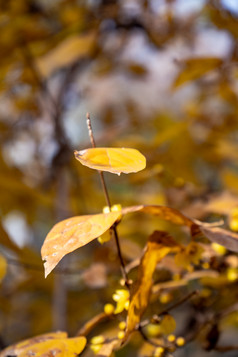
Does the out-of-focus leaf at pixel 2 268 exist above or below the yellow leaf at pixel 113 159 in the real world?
below

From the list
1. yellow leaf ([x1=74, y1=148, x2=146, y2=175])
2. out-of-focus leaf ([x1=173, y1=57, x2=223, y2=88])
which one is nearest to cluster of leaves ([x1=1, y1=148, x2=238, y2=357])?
yellow leaf ([x1=74, y1=148, x2=146, y2=175])

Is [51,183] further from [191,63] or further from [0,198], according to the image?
[191,63]

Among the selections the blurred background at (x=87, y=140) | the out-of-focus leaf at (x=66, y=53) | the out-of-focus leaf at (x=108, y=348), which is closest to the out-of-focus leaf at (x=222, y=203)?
the blurred background at (x=87, y=140)

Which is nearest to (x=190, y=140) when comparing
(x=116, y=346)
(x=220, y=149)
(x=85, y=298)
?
(x=220, y=149)

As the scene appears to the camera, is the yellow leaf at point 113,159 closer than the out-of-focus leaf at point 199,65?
Yes

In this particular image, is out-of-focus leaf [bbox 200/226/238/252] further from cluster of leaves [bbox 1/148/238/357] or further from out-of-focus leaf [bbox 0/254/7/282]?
out-of-focus leaf [bbox 0/254/7/282]

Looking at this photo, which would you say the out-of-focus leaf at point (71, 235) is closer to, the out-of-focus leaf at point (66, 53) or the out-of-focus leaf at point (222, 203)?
the out-of-focus leaf at point (222, 203)
